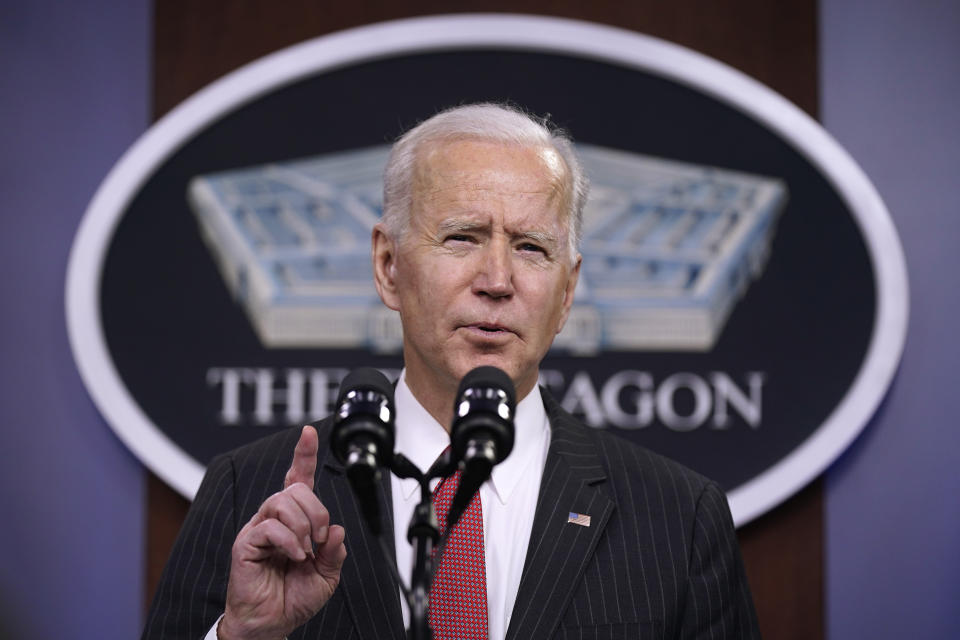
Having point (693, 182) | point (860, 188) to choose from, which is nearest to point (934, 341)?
point (860, 188)

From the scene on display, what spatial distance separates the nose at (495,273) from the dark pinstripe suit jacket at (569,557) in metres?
0.34

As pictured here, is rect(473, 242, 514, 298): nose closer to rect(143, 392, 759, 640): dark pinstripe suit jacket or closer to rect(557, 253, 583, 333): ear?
rect(557, 253, 583, 333): ear

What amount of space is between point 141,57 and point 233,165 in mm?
450

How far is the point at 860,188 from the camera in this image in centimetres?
236

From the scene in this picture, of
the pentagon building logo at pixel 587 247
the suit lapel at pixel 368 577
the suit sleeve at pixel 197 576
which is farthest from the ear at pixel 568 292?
the pentagon building logo at pixel 587 247

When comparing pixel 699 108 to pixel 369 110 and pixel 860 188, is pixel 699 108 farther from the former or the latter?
pixel 369 110

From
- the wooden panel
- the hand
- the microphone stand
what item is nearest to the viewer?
the microphone stand

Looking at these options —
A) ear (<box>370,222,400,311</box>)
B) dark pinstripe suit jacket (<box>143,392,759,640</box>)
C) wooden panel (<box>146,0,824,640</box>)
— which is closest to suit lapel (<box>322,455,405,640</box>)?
dark pinstripe suit jacket (<box>143,392,759,640</box>)

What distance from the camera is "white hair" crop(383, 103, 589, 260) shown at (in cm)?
154

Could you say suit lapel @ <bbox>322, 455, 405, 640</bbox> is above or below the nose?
below

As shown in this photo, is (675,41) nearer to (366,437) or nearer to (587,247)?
(587,247)

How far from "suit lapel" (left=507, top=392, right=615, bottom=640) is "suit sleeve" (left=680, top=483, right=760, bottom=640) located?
0.17 m

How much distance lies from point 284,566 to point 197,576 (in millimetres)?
353

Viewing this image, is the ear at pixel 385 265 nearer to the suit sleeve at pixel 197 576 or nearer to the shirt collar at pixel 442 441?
the shirt collar at pixel 442 441
